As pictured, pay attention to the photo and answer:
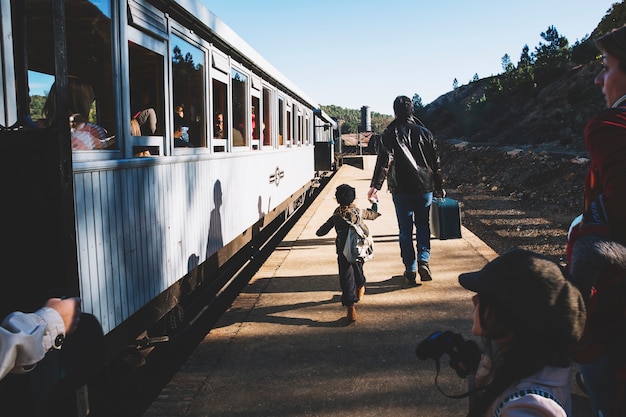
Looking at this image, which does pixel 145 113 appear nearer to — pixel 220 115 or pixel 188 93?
pixel 188 93

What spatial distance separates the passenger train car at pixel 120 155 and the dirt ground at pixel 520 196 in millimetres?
4700

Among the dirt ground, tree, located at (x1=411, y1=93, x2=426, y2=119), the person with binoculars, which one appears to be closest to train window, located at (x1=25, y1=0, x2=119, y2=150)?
the person with binoculars

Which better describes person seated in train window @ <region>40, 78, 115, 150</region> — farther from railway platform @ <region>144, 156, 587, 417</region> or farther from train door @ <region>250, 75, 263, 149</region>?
train door @ <region>250, 75, 263, 149</region>

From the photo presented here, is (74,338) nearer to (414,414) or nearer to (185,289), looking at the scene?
(414,414)

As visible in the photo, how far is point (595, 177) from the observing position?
205 centimetres

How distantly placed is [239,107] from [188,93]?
6.73ft

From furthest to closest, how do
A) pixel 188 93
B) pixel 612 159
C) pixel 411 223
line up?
pixel 411 223, pixel 188 93, pixel 612 159

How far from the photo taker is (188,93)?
562cm

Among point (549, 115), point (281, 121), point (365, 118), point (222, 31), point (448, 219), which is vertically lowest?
point (448, 219)

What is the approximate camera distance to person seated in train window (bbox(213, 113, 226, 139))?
6.55 metres

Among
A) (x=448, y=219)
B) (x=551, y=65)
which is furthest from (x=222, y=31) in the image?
(x=551, y=65)

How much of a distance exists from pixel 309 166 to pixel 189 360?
1327 cm

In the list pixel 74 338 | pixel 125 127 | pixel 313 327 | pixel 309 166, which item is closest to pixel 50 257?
pixel 74 338

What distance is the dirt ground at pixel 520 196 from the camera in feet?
33.8
